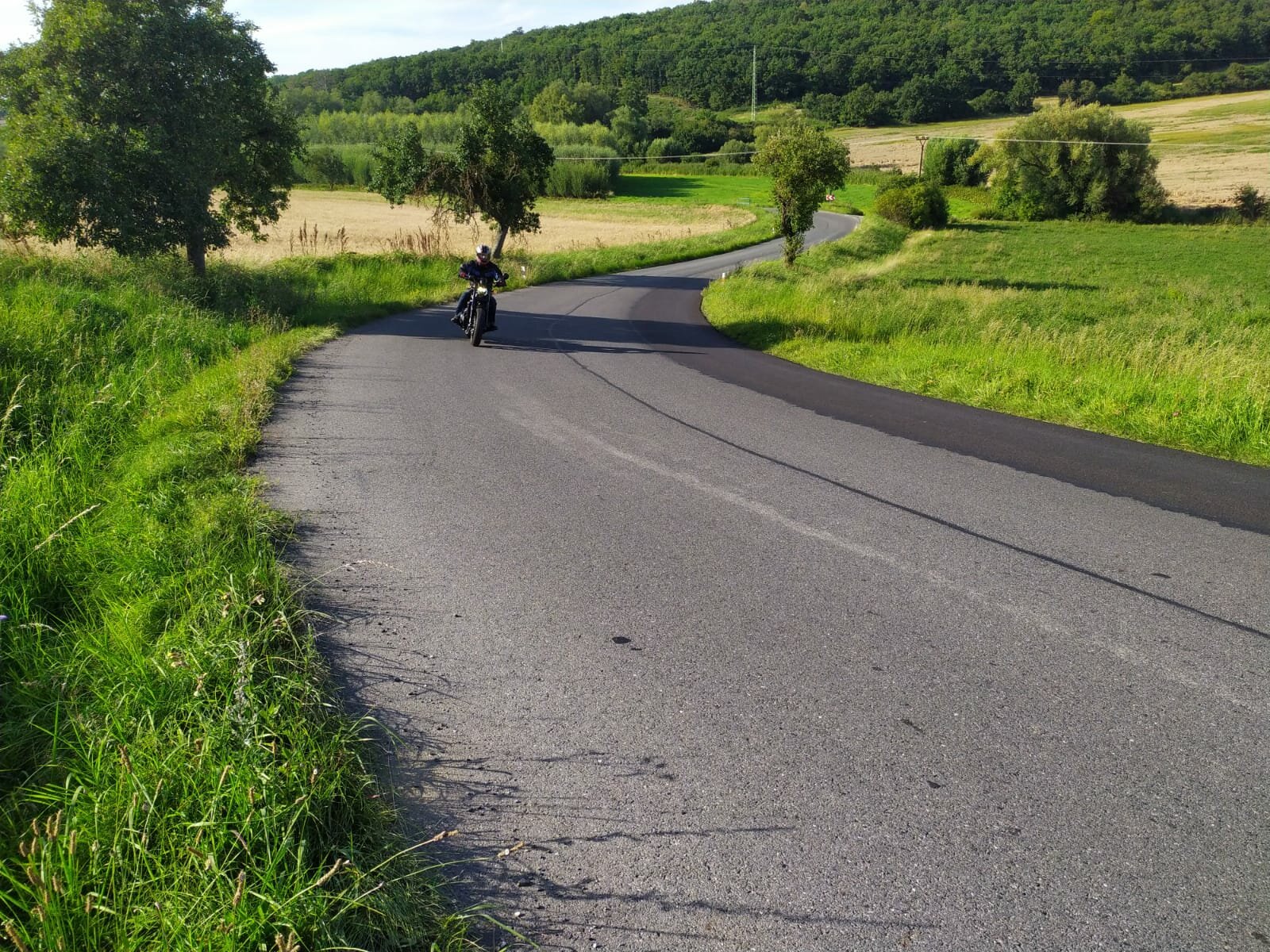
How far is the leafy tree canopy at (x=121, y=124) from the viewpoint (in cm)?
1612

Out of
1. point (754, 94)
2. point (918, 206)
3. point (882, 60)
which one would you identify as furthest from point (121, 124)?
point (882, 60)

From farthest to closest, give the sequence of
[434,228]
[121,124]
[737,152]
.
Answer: [737,152] < [434,228] < [121,124]

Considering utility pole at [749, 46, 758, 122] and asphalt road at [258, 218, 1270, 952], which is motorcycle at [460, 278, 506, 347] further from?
utility pole at [749, 46, 758, 122]

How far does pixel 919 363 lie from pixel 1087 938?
11.5m

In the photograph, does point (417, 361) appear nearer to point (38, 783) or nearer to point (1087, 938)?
point (38, 783)

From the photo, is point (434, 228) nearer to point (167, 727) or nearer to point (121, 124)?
point (121, 124)

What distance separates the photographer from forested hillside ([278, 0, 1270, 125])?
12194cm

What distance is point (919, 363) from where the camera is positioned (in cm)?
1331

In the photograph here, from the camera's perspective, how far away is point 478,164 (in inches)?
1345

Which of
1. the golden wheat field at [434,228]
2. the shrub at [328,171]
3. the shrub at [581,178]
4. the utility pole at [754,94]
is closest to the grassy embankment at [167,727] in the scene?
the golden wheat field at [434,228]

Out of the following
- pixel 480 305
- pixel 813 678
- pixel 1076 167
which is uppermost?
pixel 1076 167

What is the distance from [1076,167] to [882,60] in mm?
72525

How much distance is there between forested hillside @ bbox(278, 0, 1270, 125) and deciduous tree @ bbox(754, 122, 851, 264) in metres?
80.8

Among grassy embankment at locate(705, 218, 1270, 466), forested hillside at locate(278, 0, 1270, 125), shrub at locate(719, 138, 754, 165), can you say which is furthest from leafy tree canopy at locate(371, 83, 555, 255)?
forested hillside at locate(278, 0, 1270, 125)
